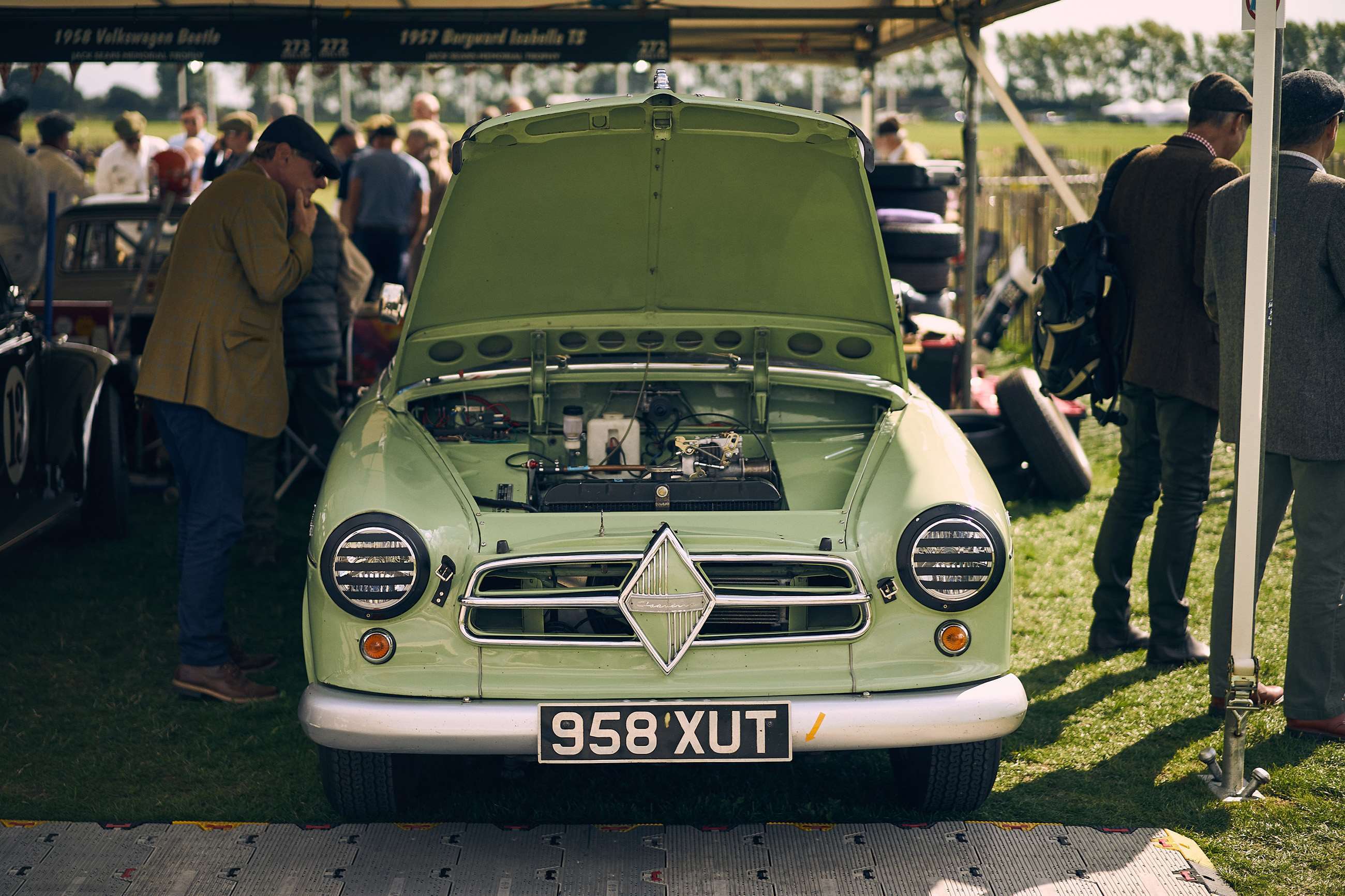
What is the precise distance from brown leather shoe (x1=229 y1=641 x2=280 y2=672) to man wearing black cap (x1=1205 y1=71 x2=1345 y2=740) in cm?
326

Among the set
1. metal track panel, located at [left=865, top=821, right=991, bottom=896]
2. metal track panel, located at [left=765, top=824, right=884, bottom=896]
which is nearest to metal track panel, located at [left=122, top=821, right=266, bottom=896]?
metal track panel, located at [left=765, top=824, right=884, bottom=896]

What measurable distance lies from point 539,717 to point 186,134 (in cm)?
1179

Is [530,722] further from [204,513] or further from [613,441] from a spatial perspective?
[204,513]

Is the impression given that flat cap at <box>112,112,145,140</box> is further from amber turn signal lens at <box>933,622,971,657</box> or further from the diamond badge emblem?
amber turn signal lens at <box>933,622,971,657</box>

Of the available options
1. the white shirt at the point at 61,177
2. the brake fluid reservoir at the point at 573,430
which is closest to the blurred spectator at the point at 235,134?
the white shirt at the point at 61,177

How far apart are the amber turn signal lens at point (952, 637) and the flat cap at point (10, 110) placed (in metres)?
7.17

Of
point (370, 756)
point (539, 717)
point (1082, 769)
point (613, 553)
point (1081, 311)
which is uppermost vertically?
point (1081, 311)

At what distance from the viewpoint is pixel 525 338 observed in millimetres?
4273

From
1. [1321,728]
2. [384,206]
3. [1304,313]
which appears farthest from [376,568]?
[384,206]

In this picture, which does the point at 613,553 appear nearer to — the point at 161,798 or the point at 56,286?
the point at 161,798

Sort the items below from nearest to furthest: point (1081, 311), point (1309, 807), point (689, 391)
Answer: point (1309, 807) < point (689, 391) < point (1081, 311)

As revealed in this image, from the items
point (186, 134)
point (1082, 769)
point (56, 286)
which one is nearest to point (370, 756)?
point (1082, 769)

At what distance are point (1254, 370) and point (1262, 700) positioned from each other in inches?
52.4

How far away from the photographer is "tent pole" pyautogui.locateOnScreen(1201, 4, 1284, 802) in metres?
3.44
